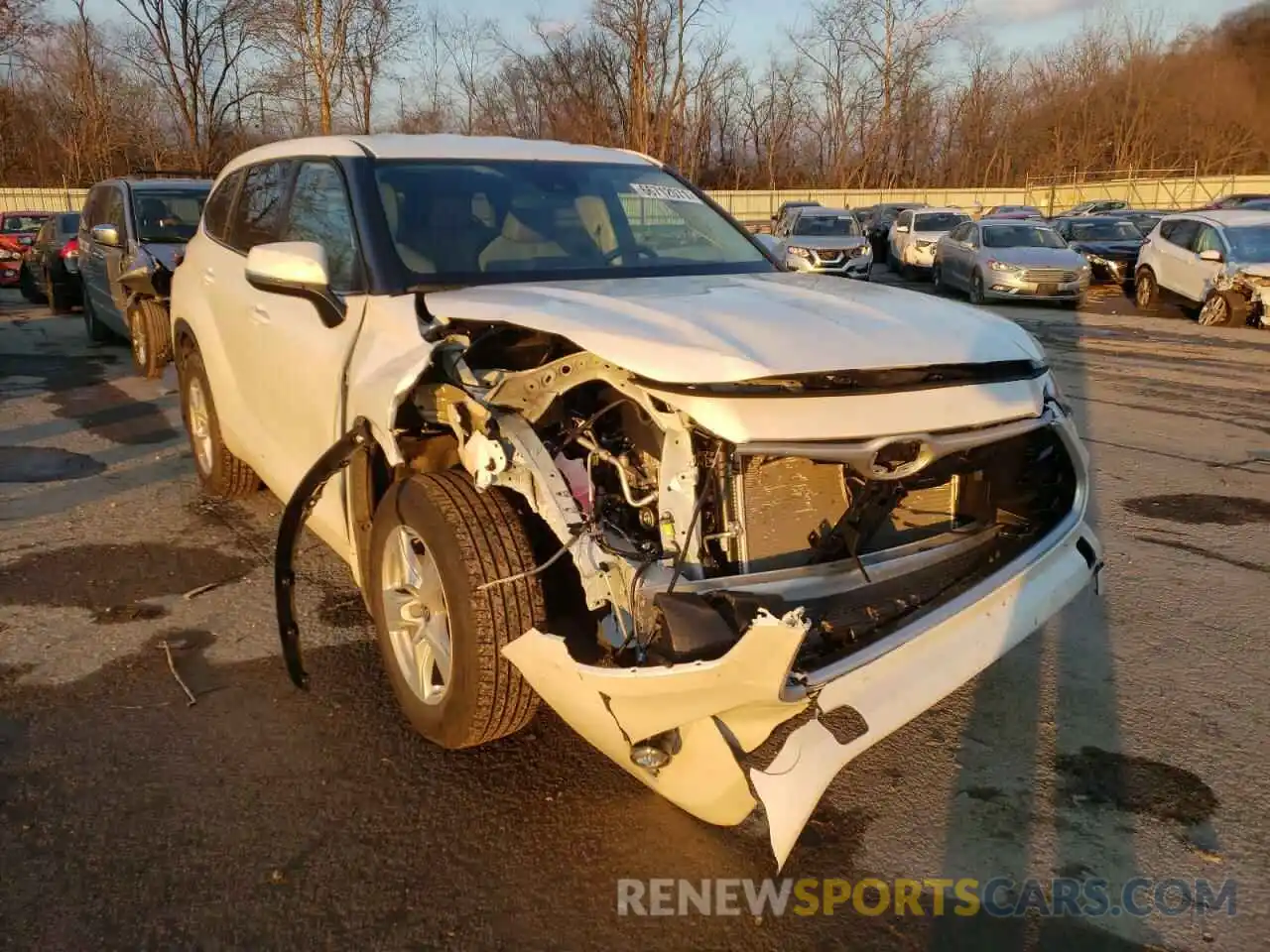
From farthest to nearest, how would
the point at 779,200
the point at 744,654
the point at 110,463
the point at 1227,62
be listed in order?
the point at 1227,62, the point at 779,200, the point at 110,463, the point at 744,654

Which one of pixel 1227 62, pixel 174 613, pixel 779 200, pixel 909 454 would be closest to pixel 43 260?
pixel 174 613

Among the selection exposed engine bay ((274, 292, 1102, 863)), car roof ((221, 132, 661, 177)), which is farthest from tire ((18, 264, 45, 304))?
exposed engine bay ((274, 292, 1102, 863))

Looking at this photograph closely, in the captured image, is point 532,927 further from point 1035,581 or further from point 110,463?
point 110,463

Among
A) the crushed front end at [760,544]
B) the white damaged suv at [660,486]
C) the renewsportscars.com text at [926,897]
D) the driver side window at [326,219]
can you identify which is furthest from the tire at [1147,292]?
the renewsportscars.com text at [926,897]

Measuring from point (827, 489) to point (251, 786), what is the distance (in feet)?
6.32

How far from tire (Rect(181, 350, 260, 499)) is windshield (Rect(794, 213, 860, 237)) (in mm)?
17113

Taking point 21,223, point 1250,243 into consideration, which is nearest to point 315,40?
point 21,223

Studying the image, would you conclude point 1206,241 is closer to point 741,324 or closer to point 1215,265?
point 1215,265

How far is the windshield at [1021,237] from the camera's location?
1745 cm

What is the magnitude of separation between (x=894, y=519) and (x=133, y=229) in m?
9.51

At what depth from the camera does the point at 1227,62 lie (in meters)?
60.7

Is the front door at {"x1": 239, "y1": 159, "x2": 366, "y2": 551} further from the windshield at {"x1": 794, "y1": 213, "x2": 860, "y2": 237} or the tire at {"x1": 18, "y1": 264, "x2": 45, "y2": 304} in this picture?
the windshield at {"x1": 794, "y1": 213, "x2": 860, "y2": 237}

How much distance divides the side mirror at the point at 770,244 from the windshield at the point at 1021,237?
1399cm

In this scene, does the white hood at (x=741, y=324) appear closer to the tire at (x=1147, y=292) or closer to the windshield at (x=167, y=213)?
the windshield at (x=167, y=213)
